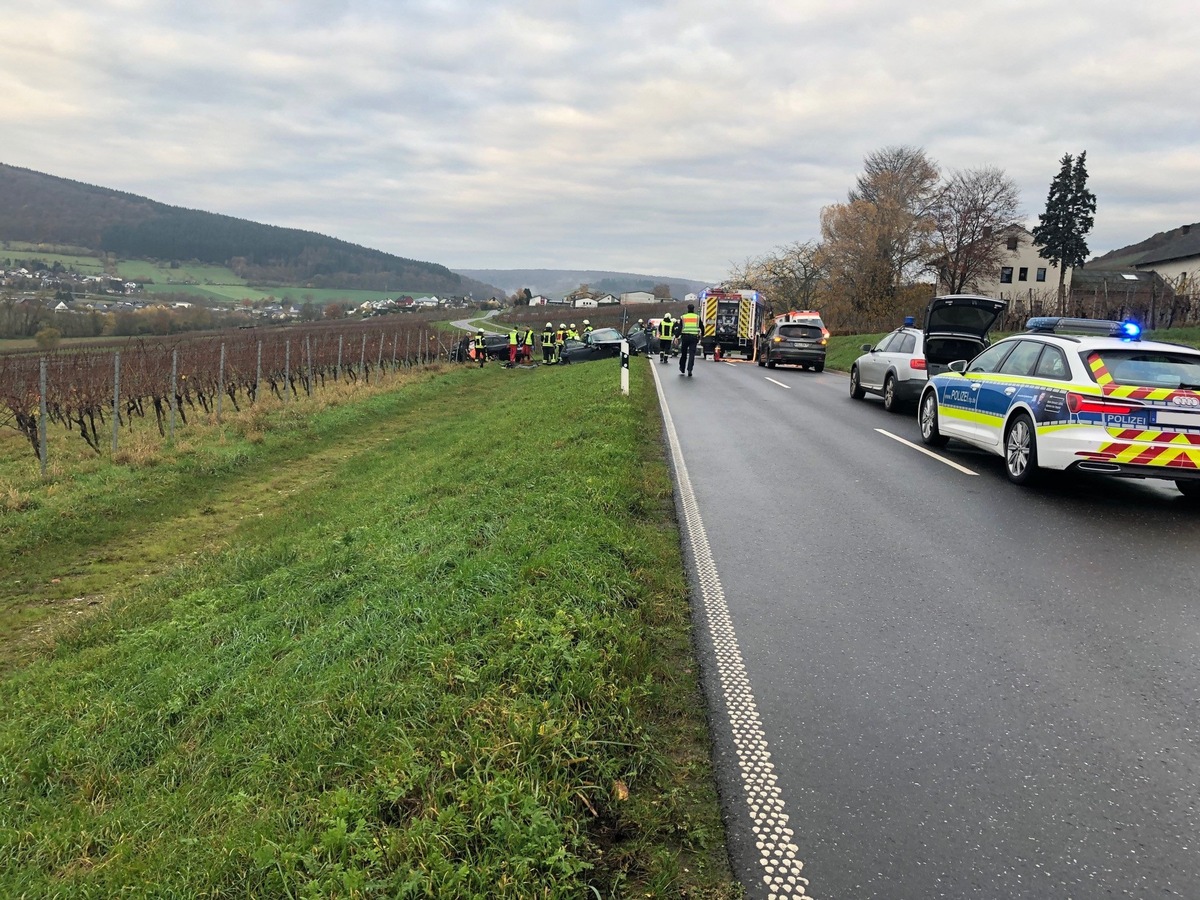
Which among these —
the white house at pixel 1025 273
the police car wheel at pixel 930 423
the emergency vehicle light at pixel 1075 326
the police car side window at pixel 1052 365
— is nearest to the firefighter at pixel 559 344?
the emergency vehicle light at pixel 1075 326

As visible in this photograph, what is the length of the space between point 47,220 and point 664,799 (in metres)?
160

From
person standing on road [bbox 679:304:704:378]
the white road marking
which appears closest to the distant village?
person standing on road [bbox 679:304:704:378]

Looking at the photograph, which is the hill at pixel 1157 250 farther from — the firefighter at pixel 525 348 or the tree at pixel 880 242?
the firefighter at pixel 525 348

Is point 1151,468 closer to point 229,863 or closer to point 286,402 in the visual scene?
point 229,863

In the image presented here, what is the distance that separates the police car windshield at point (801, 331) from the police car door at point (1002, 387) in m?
16.6

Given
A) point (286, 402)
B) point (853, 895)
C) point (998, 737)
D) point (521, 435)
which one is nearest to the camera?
point (853, 895)

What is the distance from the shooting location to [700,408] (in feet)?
47.6

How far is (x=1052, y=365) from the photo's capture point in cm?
826

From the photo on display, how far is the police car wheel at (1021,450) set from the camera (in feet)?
26.7

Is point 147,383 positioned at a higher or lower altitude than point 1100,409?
lower

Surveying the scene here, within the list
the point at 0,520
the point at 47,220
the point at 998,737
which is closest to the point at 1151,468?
the point at 998,737

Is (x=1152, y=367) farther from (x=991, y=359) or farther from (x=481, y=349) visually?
(x=481, y=349)

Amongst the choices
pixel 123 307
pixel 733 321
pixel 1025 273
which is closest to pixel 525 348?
pixel 733 321

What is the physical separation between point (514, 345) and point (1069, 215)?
57.0 m
